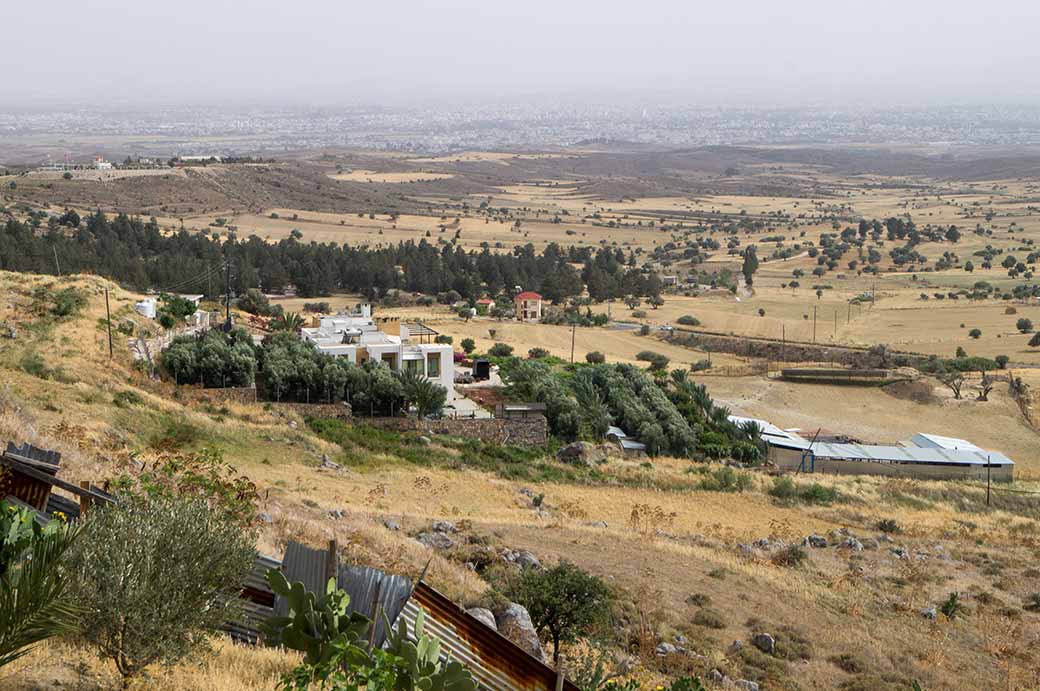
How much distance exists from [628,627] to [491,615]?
2.87 metres

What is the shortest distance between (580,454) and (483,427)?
93.3 inches

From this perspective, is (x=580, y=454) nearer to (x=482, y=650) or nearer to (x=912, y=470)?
(x=912, y=470)

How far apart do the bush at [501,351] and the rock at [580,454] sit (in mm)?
13853

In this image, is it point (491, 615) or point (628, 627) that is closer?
point (491, 615)

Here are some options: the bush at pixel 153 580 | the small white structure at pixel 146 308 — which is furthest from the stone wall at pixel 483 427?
the bush at pixel 153 580

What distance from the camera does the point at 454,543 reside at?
1419cm

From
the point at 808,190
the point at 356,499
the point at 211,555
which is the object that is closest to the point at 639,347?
the point at 356,499

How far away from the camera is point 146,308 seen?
28531 mm

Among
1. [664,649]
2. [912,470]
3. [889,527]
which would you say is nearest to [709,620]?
[664,649]

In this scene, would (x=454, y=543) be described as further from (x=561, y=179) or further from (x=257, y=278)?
(x=561, y=179)

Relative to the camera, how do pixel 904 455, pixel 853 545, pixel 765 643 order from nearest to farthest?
pixel 765 643 < pixel 853 545 < pixel 904 455

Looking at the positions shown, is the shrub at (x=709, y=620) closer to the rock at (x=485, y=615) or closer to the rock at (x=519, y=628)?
the rock at (x=519, y=628)

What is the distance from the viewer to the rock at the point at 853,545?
59.0ft

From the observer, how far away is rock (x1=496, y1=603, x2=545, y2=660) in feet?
31.3
